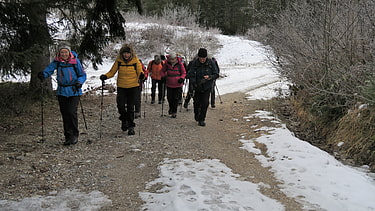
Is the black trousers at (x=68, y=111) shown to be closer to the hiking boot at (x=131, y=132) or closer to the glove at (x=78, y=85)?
the glove at (x=78, y=85)

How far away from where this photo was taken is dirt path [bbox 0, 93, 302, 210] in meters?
4.81

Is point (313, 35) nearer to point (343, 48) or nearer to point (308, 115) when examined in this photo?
point (343, 48)

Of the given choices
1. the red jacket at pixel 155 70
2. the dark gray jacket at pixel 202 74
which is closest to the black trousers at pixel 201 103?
the dark gray jacket at pixel 202 74

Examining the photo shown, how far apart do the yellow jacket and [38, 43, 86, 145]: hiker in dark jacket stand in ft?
3.15

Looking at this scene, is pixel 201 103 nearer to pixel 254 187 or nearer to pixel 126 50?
pixel 126 50

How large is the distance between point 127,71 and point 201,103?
2420mm

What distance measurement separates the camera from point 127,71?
7.54 metres

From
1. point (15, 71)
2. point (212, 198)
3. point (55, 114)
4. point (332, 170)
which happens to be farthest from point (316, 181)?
point (55, 114)

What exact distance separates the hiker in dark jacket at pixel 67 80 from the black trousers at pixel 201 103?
334 cm

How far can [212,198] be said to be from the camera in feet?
14.3

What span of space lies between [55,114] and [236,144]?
213 inches

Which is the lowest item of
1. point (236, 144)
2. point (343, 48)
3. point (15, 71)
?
point (236, 144)

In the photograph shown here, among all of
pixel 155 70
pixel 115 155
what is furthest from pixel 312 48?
pixel 115 155

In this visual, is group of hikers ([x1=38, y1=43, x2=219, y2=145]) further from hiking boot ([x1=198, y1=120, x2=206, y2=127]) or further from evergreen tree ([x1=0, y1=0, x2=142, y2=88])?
evergreen tree ([x1=0, y1=0, x2=142, y2=88])
